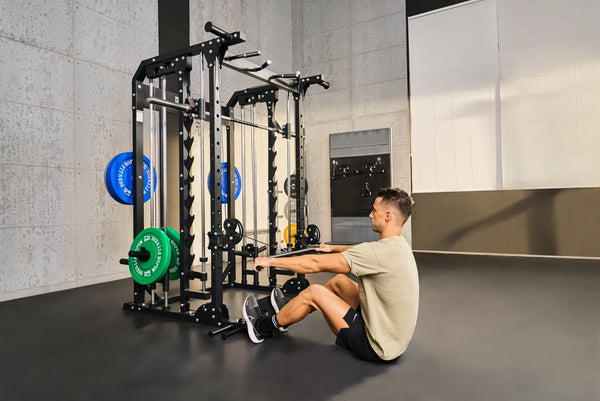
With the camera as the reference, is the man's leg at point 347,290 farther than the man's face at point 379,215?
Yes

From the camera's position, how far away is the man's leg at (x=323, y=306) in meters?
2.28

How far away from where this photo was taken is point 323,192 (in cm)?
817

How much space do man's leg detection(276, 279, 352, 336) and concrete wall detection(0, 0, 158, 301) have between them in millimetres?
3051

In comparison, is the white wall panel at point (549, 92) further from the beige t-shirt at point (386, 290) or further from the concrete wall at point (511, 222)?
the beige t-shirt at point (386, 290)

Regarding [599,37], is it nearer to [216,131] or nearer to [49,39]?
[216,131]

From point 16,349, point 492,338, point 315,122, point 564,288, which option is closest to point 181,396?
point 16,349

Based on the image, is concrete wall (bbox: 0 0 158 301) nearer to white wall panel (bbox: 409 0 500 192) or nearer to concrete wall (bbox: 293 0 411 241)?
concrete wall (bbox: 293 0 411 241)

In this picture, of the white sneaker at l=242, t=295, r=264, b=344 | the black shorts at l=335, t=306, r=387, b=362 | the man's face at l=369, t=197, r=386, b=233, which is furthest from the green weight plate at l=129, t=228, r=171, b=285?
the man's face at l=369, t=197, r=386, b=233

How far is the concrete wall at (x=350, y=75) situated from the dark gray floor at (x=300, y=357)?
4302 mm

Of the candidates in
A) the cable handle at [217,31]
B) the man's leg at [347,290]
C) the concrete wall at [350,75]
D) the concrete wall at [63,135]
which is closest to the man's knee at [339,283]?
the man's leg at [347,290]

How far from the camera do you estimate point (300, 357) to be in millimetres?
2398

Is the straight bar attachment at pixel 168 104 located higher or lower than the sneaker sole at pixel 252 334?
higher

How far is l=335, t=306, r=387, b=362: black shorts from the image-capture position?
224 cm

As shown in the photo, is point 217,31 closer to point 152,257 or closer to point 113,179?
point 113,179
